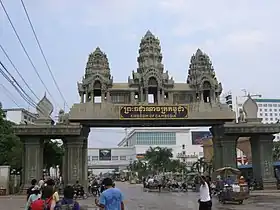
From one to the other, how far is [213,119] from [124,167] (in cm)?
9247

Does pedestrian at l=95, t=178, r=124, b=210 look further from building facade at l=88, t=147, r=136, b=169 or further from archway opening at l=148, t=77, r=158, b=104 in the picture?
building facade at l=88, t=147, r=136, b=169

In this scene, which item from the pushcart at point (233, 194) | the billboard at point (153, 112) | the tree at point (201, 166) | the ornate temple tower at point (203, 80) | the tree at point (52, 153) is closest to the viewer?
the pushcart at point (233, 194)

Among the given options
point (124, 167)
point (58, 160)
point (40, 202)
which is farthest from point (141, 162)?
point (40, 202)

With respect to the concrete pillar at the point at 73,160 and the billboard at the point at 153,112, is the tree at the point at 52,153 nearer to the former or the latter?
the concrete pillar at the point at 73,160

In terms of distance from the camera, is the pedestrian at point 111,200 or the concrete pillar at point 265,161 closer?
the pedestrian at point 111,200

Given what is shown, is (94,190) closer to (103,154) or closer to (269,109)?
(103,154)

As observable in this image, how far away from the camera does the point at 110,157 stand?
12350 centimetres

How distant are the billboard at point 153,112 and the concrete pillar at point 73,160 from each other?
436 centimetres

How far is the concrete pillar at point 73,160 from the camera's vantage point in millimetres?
32875

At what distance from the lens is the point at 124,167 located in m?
124

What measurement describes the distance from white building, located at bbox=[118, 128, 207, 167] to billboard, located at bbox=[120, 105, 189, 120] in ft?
275

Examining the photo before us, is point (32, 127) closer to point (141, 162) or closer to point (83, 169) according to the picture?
point (83, 169)

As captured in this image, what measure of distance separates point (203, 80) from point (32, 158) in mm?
15972

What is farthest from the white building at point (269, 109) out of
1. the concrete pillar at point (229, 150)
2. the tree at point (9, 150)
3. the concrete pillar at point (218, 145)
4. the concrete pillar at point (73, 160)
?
the concrete pillar at point (73, 160)
